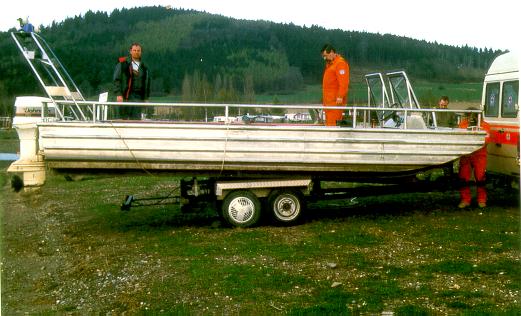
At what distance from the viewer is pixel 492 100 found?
10477mm

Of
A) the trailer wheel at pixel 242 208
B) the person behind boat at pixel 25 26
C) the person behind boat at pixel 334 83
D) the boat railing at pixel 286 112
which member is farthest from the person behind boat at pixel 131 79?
the person behind boat at pixel 334 83

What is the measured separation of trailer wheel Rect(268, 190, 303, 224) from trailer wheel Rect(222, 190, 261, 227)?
9.4 inches

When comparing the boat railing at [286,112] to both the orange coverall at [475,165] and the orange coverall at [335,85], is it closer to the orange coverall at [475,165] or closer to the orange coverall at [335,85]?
the orange coverall at [335,85]

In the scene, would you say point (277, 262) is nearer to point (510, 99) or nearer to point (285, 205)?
point (285, 205)

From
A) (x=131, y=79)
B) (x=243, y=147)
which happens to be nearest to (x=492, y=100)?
(x=243, y=147)

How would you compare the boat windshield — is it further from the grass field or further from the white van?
the grass field

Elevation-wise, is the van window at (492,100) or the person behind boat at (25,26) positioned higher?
the person behind boat at (25,26)

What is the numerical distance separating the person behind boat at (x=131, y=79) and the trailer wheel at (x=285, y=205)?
2.61m

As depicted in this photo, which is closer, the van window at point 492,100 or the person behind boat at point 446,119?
the person behind boat at point 446,119

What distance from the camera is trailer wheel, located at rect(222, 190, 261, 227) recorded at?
→ 941 cm

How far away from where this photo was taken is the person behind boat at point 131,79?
1002 cm

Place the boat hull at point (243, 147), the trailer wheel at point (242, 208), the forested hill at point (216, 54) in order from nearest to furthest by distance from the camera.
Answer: the boat hull at point (243, 147) < the trailer wheel at point (242, 208) < the forested hill at point (216, 54)

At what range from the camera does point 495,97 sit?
10.4 m

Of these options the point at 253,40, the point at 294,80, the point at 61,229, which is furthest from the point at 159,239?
the point at 253,40
